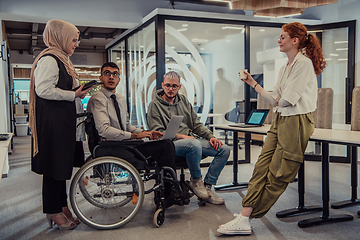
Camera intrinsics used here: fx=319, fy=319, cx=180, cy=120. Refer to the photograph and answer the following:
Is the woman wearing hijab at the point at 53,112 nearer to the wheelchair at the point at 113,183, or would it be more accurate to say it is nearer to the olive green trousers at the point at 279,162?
the wheelchair at the point at 113,183

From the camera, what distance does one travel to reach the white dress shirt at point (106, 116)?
8.27 ft

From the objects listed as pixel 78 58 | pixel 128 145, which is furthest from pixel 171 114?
pixel 78 58

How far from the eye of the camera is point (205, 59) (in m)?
4.82

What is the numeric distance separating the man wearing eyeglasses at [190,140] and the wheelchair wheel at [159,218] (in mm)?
509

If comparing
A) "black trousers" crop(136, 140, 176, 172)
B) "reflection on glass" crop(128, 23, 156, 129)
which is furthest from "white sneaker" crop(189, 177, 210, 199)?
"reflection on glass" crop(128, 23, 156, 129)

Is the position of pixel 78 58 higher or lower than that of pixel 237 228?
higher

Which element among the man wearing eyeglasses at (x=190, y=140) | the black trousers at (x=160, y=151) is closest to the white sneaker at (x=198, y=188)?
the man wearing eyeglasses at (x=190, y=140)

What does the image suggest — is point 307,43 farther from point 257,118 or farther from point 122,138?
point 122,138

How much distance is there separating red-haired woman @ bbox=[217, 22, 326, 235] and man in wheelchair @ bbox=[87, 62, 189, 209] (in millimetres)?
531

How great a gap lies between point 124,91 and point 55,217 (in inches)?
177

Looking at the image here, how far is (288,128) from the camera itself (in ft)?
7.26

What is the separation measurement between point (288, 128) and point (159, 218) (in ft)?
3.86

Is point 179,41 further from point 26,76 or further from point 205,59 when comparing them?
point 26,76

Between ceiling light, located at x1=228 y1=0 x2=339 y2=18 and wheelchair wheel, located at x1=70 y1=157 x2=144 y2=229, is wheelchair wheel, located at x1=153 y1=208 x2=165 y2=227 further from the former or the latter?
ceiling light, located at x1=228 y1=0 x2=339 y2=18
